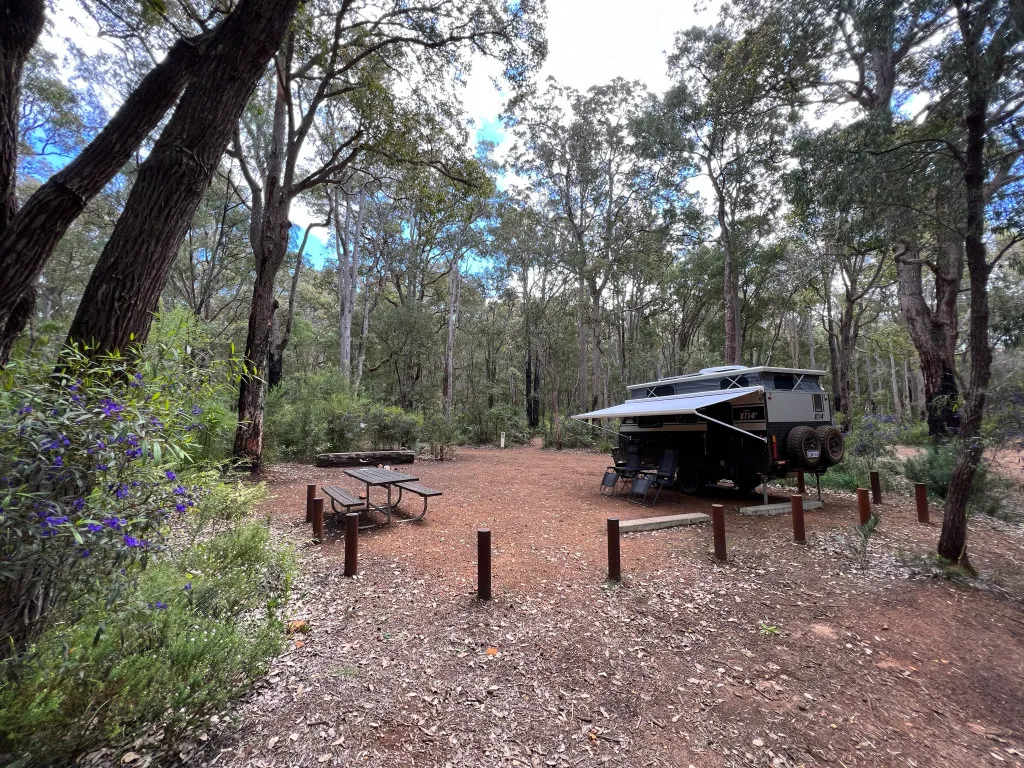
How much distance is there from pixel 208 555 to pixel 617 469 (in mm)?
6994

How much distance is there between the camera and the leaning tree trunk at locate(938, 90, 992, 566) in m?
4.08

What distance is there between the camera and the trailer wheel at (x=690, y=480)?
814 centimetres

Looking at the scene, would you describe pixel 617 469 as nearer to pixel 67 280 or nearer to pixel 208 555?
pixel 208 555

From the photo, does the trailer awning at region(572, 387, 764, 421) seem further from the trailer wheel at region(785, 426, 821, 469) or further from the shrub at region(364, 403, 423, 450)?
the shrub at region(364, 403, 423, 450)

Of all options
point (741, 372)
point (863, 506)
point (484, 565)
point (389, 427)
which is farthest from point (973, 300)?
point (389, 427)

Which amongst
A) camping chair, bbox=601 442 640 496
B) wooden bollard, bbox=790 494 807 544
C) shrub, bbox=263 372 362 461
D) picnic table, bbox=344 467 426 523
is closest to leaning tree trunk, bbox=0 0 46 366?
picnic table, bbox=344 467 426 523

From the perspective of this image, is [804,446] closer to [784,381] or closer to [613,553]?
[784,381]

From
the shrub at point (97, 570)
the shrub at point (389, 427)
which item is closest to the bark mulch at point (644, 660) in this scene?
the shrub at point (97, 570)

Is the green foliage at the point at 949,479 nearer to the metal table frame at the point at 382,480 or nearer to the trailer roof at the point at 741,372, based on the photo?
the trailer roof at the point at 741,372

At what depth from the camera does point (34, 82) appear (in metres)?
10.6

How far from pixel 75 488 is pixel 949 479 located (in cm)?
953

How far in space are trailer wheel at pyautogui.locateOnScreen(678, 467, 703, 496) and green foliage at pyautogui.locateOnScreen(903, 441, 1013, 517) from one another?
350 cm

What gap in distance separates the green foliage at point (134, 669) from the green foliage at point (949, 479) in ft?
28.0

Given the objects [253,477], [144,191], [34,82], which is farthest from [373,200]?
[144,191]
